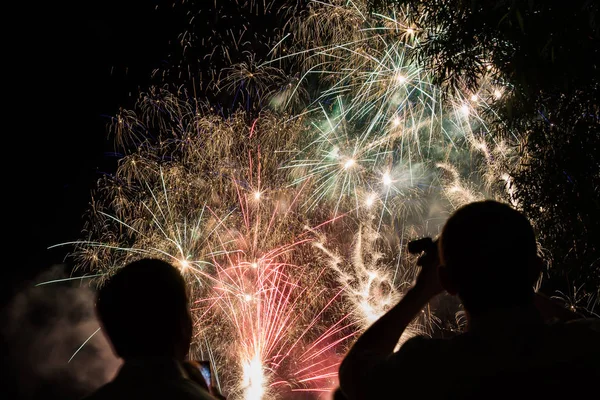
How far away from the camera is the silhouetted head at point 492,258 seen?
6.41 ft

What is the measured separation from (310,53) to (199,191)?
168 inches

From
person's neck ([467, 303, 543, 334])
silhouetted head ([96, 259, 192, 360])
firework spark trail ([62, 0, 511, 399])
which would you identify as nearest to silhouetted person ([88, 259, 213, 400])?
silhouetted head ([96, 259, 192, 360])

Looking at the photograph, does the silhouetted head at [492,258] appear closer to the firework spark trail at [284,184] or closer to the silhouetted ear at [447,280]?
the silhouetted ear at [447,280]

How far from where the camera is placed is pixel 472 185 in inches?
630

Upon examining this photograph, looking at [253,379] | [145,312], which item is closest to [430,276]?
[145,312]

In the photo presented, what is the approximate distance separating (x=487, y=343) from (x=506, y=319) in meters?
0.10

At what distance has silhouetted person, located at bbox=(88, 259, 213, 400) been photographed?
220 cm

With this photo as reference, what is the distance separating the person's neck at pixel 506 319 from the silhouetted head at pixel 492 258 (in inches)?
0.6

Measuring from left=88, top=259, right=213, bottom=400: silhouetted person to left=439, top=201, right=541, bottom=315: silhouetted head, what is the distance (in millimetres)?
982

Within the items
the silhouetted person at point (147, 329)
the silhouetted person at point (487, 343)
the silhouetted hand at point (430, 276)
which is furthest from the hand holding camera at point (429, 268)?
the silhouetted person at point (147, 329)

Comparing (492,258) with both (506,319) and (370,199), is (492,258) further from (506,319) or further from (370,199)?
(370,199)

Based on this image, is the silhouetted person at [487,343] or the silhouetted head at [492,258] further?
the silhouetted head at [492,258]

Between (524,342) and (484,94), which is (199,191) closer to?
(484,94)

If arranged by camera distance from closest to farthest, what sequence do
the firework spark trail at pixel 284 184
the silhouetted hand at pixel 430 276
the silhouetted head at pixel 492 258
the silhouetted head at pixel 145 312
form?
1. the silhouetted head at pixel 492 258
2. the silhouetted hand at pixel 430 276
3. the silhouetted head at pixel 145 312
4. the firework spark trail at pixel 284 184
